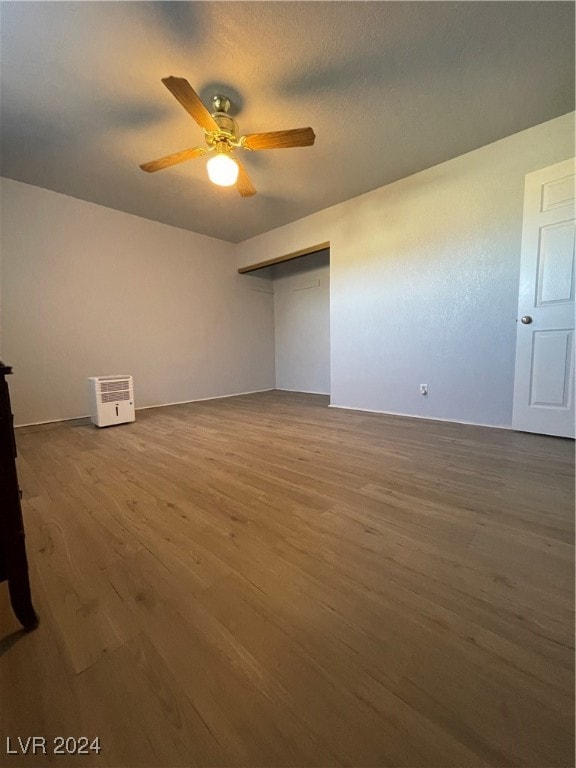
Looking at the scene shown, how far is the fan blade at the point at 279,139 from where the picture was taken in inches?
74.2

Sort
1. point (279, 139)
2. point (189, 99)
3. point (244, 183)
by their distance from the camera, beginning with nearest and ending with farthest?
point (189, 99) → point (279, 139) → point (244, 183)

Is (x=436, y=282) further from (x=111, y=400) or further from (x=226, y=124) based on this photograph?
(x=111, y=400)

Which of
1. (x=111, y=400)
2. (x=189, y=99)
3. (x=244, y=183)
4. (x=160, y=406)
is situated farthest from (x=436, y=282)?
(x=160, y=406)

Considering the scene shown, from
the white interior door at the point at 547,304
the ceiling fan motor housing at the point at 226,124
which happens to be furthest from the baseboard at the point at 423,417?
the ceiling fan motor housing at the point at 226,124

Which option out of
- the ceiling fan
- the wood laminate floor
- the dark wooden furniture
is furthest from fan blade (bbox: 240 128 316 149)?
the wood laminate floor

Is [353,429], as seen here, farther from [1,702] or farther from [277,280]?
[277,280]

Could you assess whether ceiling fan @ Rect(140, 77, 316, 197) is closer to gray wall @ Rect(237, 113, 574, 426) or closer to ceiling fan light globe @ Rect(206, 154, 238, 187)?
ceiling fan light globe @ Rect(206, 154, 238, 187)

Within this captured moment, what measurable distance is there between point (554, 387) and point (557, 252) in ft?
3.44

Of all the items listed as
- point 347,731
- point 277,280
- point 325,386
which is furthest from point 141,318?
point 347,731

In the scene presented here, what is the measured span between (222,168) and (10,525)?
92.0 inches

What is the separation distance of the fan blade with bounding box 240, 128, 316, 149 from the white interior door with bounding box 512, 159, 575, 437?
6.10 feet

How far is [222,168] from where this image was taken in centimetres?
209

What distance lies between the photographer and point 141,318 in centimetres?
Result: 392

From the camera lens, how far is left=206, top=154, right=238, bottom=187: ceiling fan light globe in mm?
2061
